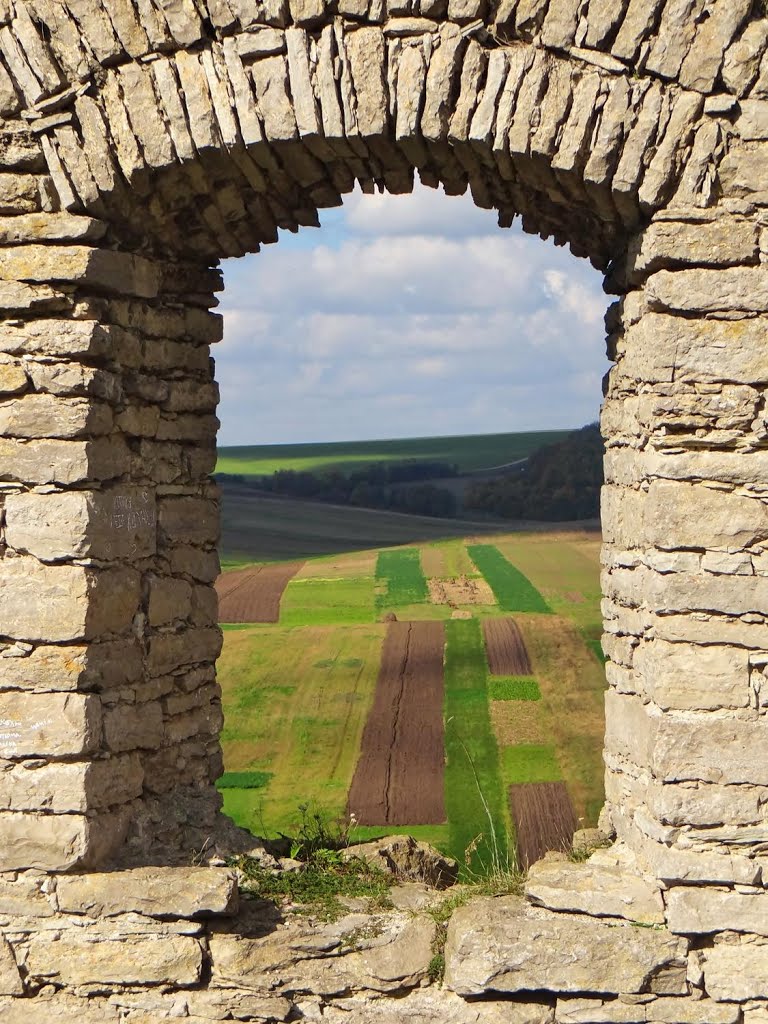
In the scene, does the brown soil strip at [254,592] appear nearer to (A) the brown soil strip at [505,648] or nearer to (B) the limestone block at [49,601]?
(A) the brown soil strip at [505,648]

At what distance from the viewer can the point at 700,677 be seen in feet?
16.0

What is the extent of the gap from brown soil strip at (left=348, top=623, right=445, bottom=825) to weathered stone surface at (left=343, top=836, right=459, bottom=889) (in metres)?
2.43

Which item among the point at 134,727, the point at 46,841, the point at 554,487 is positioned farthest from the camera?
the point at 554,487

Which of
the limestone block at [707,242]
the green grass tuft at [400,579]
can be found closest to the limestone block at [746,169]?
the limestone block at [707,242]

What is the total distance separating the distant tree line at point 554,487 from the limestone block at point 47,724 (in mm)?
19749

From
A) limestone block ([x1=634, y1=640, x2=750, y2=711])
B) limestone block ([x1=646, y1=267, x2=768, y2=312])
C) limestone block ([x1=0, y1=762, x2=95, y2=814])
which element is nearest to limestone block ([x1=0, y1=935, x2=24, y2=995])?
limestone block ([x1=0, y1=762, x2=95, y2=814])

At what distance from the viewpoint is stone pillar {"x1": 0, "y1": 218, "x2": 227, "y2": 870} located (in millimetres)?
5207

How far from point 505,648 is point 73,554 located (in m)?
7.91

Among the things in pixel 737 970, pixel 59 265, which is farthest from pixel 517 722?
pixel 59 265

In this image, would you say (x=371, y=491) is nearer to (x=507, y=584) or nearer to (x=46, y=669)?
(x=507, y=584)

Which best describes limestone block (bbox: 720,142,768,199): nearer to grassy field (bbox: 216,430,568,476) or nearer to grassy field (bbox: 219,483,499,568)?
grassy field (bbox: 219,483,499,568)

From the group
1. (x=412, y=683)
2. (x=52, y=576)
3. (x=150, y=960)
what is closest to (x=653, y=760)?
(x=150, y=960)

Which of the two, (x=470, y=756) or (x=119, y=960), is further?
(x=470, y=756)

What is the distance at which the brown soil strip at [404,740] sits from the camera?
9312 millimetres
